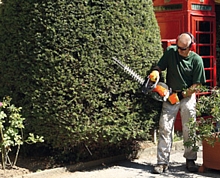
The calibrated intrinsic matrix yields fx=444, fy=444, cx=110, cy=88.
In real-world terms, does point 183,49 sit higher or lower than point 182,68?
higher

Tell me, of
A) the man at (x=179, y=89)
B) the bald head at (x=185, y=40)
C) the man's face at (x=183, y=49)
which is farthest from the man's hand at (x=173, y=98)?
Answer: the bald head at (x=185, y=40)

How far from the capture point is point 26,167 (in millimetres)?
6223

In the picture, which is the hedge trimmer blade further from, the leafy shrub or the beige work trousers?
the leafy shrub

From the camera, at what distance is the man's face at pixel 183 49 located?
5.99 m

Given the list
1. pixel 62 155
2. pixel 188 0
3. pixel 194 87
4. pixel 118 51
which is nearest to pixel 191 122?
pixel 194 87

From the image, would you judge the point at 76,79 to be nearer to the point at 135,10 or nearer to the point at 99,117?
the point at 99,117

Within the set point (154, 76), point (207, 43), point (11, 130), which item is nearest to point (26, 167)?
point (11, 130)

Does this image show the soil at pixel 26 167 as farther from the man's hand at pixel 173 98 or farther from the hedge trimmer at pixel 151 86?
the man's hand at pixel 173 98

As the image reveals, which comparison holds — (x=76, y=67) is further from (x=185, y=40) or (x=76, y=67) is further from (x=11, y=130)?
(x=185, y=40)

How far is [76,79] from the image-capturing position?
18.8ft

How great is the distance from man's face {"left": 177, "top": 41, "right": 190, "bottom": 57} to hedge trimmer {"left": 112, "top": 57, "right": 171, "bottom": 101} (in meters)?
0.49

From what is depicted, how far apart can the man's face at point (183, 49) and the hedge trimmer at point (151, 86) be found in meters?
0.49

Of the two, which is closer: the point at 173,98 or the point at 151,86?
the point at 151,86

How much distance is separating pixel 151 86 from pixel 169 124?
0.62 meters
